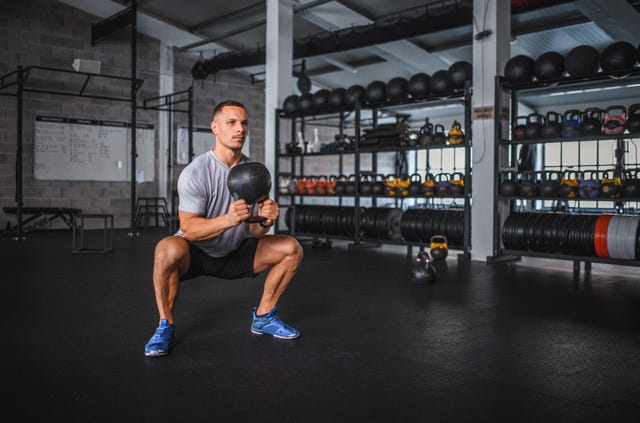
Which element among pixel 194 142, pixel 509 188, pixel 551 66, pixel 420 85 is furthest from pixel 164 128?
pixel 551 66

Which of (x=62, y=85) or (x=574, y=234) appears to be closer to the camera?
(x=574, y=234)

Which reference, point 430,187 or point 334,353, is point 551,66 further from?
point 334,353

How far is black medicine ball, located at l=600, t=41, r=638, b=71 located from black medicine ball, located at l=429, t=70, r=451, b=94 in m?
1.47

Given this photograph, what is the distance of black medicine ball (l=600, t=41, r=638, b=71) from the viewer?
4.36 meters

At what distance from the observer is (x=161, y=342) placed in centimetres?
220

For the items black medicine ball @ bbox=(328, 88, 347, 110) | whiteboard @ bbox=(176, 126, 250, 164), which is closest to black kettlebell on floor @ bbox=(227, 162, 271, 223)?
black medicine ball @ bbox=(328, 88, 347, 110)

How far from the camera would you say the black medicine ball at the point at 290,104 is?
691 centimetres

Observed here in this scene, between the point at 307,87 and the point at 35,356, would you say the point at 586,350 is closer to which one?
the point at 35,356

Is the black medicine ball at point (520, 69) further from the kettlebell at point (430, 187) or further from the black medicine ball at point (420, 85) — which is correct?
the kettlebell at point (430, 187)

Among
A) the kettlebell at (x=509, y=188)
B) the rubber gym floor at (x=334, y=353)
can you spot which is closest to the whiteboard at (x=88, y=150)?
the rubber gym floor at (x=334, y=353)

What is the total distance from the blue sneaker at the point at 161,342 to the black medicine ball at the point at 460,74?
13.2 feet

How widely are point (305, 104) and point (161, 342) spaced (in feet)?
16.1

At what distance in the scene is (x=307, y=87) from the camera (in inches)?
360

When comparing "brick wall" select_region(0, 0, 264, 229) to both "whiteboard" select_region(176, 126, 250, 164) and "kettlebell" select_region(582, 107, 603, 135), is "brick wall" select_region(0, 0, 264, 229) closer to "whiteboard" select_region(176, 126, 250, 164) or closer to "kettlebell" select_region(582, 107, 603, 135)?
"whiteboard" select_region(176, 126, 250, 164)
